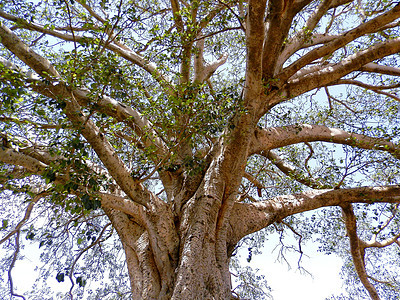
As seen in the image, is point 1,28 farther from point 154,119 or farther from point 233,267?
point 233,267

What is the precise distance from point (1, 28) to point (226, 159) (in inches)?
101

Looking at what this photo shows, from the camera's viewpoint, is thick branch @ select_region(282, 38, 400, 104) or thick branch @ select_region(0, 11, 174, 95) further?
thick branch @ select_region(282, 38, 400, 104)

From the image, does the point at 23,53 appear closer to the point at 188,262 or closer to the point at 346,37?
the point at 188,262

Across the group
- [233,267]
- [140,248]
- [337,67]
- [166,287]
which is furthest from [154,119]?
[233,267]

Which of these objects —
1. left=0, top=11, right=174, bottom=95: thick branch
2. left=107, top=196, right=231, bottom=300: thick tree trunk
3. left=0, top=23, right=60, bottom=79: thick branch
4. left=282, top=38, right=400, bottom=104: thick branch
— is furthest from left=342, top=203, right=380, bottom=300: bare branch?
left=0, top=23, right=60, bottom=79: thick branch

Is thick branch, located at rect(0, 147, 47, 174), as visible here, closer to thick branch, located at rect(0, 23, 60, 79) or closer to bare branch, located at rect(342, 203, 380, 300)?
thick branch, located at rect(0, 23, 60, 79)

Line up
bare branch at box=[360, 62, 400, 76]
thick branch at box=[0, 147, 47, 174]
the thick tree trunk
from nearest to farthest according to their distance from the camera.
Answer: thick branch at box=[0, 147, 47, 174]
the thick tree trunk
bare branch at box=[360, 62, 400, 76]

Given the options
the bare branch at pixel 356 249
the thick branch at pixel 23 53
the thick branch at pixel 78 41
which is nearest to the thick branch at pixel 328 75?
the thick branch at pixel 78 41

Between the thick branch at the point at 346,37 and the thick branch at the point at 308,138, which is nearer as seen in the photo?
the thick branch at the point at 346,37

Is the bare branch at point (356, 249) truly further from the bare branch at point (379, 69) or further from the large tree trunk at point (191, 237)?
the bare branch at point (379, 69)

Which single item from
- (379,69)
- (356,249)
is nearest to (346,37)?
(379,69)

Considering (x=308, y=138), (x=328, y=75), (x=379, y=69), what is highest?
(x=379, y=69)

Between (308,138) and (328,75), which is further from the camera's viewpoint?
(308,138)

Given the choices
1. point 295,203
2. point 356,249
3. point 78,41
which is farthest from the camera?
point 356,249
